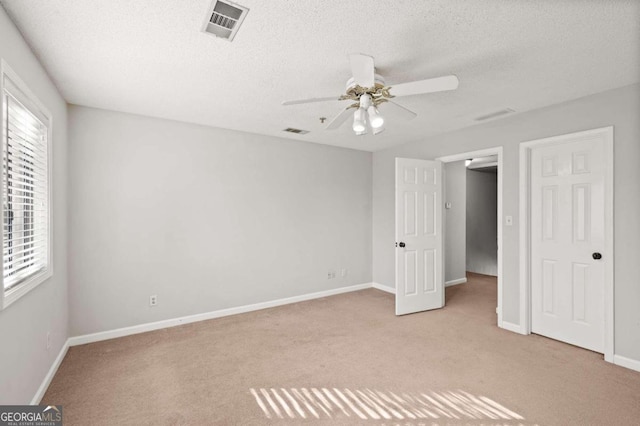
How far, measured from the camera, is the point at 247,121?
3.86 meters

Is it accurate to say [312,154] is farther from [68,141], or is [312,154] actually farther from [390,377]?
[390,377]

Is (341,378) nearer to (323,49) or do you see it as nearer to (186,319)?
(186,319)

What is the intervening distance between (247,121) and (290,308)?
259cm

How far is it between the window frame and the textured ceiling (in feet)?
1.11

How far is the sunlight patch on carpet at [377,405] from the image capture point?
7.01ft

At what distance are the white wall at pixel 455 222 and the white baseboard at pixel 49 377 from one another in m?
5.50

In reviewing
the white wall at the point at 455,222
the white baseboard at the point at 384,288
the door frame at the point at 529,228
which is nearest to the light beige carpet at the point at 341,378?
the door frame at the point at 529,228

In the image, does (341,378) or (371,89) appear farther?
(341,378)

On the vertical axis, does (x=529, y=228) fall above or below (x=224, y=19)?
below

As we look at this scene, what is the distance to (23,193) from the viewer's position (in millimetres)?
2289

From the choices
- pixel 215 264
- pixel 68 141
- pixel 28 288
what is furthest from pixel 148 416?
pixel 68 141

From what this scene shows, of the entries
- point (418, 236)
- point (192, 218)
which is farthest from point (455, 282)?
point (192, 218)

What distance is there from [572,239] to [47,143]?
4941 millimetres

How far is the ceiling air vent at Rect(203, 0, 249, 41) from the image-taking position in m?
1.77
